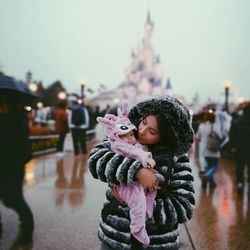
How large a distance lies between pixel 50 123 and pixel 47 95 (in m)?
65.1

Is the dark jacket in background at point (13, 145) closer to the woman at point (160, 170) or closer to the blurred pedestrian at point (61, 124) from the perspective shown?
the woman at point (160, 170)

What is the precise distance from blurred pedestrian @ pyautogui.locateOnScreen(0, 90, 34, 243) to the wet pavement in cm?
31

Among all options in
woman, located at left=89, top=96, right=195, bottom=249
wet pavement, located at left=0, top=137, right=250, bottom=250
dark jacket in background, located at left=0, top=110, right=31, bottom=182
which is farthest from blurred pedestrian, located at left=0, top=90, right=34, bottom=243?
woman, located at left=89, top=96, right=195, bottom=249

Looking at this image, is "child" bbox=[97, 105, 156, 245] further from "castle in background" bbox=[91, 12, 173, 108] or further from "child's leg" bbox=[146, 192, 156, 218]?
A: "castle in background" bbox=[91, 12, 173, 108]

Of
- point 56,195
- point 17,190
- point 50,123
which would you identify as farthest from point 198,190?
point 50,123

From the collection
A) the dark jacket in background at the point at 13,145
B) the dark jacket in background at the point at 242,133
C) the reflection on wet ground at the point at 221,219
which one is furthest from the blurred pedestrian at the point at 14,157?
the dark jacket in background at the point at 242,133

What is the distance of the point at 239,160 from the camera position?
8.29 metres

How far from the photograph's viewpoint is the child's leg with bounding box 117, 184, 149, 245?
2227 millimetres

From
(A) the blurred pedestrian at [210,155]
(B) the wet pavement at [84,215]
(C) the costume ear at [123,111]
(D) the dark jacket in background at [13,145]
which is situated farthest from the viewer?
(A) the blurred pedestrian at [210,155]

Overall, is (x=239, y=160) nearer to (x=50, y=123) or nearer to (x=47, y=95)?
(x=50, y=123)

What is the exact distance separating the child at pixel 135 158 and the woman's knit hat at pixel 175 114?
10.7 inches

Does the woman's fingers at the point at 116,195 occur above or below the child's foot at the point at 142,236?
above

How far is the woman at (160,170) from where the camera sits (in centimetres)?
240

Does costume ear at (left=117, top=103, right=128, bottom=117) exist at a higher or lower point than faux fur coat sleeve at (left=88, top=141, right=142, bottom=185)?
higher
